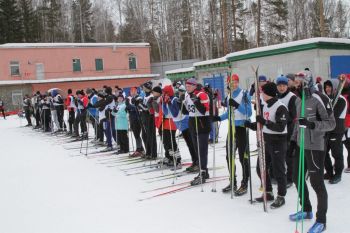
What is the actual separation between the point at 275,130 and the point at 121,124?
230 inches

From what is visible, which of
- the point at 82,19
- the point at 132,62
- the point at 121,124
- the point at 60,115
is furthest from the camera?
the point at 82,19

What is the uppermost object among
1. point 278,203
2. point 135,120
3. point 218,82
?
point 218,82

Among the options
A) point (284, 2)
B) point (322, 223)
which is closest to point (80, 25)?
point (284, 2)

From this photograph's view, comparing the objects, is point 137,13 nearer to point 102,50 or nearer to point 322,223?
point 102,50

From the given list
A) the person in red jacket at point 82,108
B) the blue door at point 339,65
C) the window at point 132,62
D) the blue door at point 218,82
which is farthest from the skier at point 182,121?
the window at point 132,62

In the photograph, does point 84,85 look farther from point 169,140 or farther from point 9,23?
point 169,140

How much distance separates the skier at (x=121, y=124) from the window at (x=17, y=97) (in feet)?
90.0

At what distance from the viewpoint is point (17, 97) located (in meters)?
35.3

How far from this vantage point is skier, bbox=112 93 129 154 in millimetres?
10141

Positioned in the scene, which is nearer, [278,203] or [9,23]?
[278,203]

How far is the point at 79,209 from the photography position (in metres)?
5.91

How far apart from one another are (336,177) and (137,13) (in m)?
45.4

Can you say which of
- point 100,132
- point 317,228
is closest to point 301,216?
point 317,228

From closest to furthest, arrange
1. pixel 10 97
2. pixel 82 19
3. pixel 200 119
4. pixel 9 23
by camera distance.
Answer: pixel 200 119
pixel 10 97
pixel 9 23
pixel 82 19
